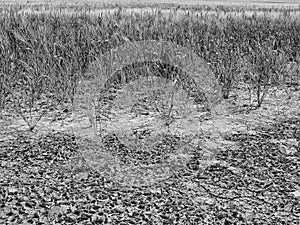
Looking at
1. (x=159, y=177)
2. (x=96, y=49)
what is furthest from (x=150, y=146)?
(x=96, y=49)

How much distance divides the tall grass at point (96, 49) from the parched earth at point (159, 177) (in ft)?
1.82

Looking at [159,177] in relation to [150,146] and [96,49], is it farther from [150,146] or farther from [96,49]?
[96,49]

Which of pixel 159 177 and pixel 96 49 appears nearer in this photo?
pixel 159 177

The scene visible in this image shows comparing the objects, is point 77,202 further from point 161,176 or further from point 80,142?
point 80,142

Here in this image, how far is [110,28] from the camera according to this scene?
18.3 ft

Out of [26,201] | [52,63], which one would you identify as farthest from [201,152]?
[52,63]

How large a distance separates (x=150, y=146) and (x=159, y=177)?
1.45 feet

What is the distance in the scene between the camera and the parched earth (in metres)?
2.24

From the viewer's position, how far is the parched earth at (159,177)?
2242mm

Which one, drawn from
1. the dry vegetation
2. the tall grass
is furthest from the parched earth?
the tall grass

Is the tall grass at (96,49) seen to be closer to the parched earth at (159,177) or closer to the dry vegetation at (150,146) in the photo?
the dry vegetation at (150,146)

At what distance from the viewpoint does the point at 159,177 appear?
2.62 m

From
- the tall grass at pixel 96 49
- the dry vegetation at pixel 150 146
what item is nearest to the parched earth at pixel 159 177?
the dry vegetation at pixel 150 146

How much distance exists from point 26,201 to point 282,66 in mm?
3103
